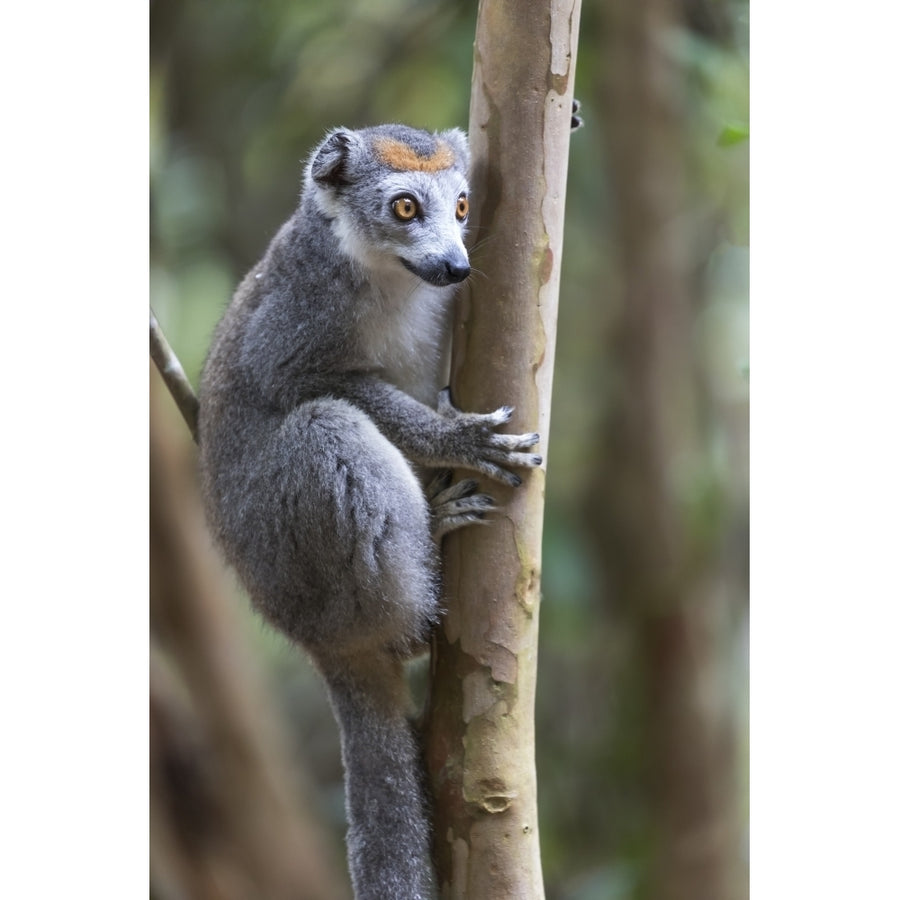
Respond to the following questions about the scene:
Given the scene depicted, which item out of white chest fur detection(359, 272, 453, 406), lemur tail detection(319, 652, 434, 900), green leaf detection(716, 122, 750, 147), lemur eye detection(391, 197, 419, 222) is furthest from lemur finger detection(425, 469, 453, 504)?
green leaf detection(716, 122, 750, 147)

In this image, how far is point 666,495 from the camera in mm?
3344

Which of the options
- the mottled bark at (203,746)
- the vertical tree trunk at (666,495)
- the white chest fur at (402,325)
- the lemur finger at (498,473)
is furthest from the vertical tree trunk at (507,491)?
the mottled bark at (203,746)

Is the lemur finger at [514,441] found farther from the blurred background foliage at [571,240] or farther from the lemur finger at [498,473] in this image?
the blurred background foliage at [571,240]

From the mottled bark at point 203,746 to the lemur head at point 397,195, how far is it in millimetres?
1048

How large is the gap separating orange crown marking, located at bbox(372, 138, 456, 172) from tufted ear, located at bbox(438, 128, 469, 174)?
0.05ft

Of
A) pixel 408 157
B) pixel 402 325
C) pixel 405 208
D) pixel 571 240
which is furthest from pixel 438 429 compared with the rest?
pixel 571 240

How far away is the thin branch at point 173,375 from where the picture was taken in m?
2.85

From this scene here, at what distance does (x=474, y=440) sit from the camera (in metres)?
2.45

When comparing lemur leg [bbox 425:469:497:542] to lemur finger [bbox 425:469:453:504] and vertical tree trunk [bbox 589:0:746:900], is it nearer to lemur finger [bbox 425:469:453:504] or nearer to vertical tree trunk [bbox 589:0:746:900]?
lemur finger [bbox 425:469:453:504]

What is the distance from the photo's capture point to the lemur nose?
2.33 metres

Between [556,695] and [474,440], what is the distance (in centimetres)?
141

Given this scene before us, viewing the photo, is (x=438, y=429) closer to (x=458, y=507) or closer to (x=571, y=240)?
(x=458, y=507)
